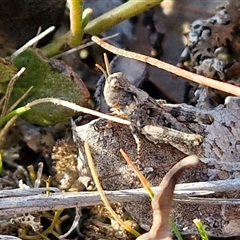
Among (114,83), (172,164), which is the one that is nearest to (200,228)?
(172,164)

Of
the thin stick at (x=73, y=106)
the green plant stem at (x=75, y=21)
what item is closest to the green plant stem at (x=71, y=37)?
the green plant stem at (x=75, y=21)

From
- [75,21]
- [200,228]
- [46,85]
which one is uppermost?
[75,21]

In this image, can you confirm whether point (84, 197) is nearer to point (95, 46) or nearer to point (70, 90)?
point (70, 90)

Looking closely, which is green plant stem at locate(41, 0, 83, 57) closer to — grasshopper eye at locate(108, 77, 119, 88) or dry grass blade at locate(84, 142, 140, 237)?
grasshopper eye at locate(108, 77, 119, 88)

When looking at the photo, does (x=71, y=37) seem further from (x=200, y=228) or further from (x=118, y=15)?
(x=200, y=228)

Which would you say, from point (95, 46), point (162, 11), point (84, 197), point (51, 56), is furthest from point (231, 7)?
point (84, 197)

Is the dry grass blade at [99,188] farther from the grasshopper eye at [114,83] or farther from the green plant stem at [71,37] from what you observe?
the green plant stem at [71,37]
